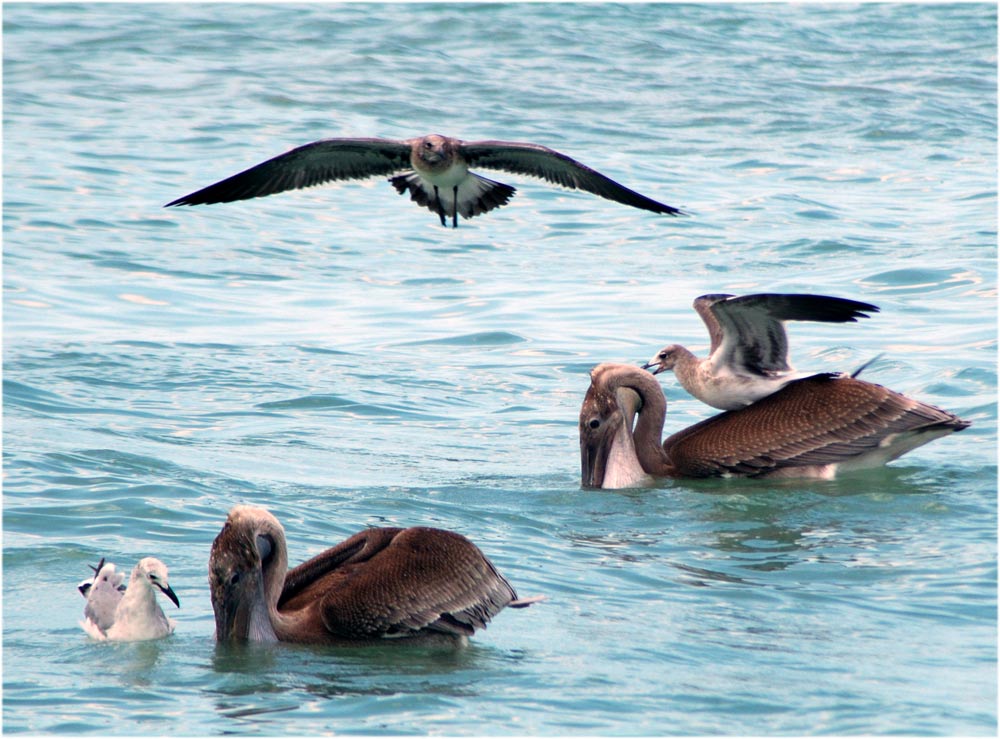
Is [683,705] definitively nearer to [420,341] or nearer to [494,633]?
[494,633]

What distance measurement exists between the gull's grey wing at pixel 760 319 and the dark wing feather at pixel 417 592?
280cm

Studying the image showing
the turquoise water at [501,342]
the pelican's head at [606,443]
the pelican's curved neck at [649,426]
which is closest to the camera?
the turquoise water at [501,342]

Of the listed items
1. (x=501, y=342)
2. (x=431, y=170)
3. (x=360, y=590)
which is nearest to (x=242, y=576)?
(x=360, y=590)

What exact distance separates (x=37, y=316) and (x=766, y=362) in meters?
6.18

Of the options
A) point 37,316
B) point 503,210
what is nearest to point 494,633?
point 37,316

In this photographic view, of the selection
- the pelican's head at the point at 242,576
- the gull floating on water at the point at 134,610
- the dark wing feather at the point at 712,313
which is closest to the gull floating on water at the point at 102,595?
the gull floating on water at the point at 134,610

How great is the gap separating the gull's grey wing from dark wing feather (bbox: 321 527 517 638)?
2801 mm

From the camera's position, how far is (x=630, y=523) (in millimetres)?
7844

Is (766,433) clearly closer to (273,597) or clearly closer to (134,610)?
(273,597)

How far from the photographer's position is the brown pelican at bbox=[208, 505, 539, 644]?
580cm

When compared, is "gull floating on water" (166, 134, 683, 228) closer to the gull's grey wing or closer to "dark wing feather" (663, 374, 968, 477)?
the gull's grey wing

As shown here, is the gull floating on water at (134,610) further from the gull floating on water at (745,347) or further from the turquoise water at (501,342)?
the gull floating on water at (745,347)

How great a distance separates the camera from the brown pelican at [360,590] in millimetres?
5801

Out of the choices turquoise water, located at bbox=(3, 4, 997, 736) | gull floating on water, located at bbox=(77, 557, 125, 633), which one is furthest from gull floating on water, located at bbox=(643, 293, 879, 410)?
gull floating on water, located at bbox=(77, 557, 125, 633)
